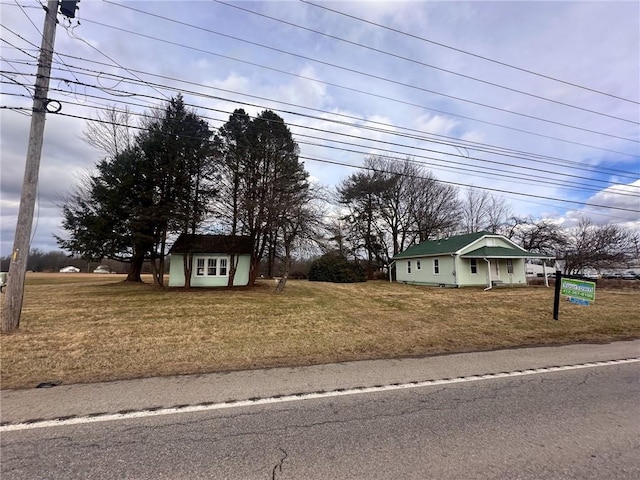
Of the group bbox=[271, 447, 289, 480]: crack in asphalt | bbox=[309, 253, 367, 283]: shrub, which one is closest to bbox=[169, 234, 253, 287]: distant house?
bbox=[309, 253, 367, 283]: shrub

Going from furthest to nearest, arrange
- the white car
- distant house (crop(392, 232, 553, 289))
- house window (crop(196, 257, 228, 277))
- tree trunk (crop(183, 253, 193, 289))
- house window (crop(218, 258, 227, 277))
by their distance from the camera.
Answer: the white car < distant house (crop(392, 232, 553, 289)) < house window (crop(218, 258, 227, 277)) < house window (crop(196, 257, 228, 277)) < tree trunk (crop(183, 253, 193, 289))

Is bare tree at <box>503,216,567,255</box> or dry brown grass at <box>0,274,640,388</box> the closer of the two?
dry brown grass at <box>0,274,640,388</box>

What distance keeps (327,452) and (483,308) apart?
38.9 feet

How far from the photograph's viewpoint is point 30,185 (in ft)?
26.4

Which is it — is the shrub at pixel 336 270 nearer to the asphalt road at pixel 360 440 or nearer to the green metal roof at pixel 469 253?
the green metal roof at pixel 469 253

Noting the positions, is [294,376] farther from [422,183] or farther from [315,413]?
[422,183]

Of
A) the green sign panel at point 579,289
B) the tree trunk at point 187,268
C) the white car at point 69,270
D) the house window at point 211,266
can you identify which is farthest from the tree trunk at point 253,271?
the white car at point 69,270

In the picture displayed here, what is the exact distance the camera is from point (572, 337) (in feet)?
27.2

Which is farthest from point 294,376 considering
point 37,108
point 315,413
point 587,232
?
point 587,232

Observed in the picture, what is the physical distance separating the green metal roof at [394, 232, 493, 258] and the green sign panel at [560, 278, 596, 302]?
15194 millimetres

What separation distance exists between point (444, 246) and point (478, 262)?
313 centimetres

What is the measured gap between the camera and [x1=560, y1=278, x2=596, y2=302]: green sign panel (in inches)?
373

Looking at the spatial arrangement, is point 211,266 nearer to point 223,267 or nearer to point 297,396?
point 223,267

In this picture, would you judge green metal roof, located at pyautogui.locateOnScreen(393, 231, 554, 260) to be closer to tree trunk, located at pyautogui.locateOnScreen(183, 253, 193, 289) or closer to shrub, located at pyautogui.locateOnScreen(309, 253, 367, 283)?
shrub, located at pyautogui.locateOnScreen(309, 253, 367, 283)
